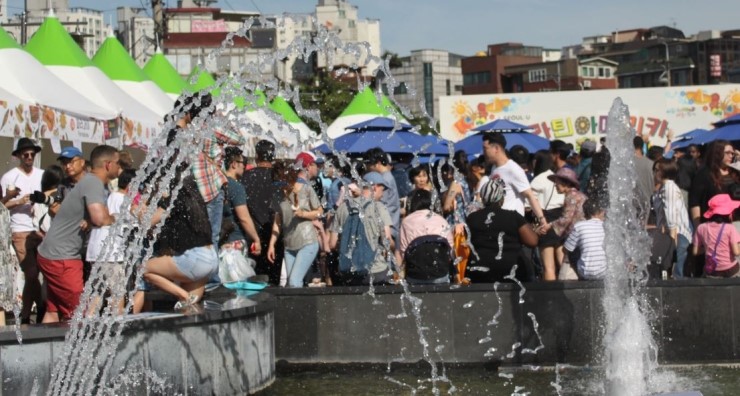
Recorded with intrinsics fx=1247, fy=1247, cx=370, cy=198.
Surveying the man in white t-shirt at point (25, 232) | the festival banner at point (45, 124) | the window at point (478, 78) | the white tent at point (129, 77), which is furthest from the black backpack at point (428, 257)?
the window at point (478, 78)

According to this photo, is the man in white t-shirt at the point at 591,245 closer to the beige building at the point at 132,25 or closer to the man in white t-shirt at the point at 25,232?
the man in white t-shirt at the point at 25,232

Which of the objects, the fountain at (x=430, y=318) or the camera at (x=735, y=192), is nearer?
the fountain at (x=430, y=318)

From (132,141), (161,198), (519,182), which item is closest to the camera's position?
(161,198)

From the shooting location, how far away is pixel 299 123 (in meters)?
30.7

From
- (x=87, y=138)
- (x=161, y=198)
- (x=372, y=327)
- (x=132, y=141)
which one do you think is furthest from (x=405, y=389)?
(x=132, y=141)

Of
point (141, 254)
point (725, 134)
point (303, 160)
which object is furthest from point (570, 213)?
point (725, 134)

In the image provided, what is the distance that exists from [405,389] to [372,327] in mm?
1265

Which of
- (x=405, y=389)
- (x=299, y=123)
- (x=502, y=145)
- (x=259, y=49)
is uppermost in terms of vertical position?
(x=259, y=49)

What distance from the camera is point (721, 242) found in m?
10.7

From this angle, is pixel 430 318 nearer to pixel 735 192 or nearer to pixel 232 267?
pixel 232 267

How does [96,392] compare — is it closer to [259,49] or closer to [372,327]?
[372,327]

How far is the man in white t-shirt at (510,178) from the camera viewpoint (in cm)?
1122

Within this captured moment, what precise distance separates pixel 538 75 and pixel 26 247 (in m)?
123

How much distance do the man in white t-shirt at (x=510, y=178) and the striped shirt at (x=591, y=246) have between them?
1031 millimetres
